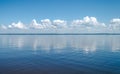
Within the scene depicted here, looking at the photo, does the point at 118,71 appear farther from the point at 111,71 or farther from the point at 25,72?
the point at 25,72

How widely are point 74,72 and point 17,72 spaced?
24.6 ft

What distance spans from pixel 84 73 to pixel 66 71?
8.74 ft

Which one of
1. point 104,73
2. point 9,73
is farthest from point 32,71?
point 104,73

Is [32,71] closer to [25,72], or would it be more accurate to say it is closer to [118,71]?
[25,72]

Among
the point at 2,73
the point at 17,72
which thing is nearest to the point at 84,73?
the point at 17,72

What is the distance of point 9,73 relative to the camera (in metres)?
22.8

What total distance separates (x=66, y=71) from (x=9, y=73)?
7.52 m

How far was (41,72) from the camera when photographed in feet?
77.0

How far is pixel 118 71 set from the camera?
24000 mm

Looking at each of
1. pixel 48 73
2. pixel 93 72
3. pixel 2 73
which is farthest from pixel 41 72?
pixel 93 72

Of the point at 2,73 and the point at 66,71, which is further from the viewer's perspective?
the point at 66,71

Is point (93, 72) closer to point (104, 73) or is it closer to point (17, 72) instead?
point (104, 73)

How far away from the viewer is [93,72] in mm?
23281

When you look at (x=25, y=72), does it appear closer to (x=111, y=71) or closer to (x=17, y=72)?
(x=17, y=72)
